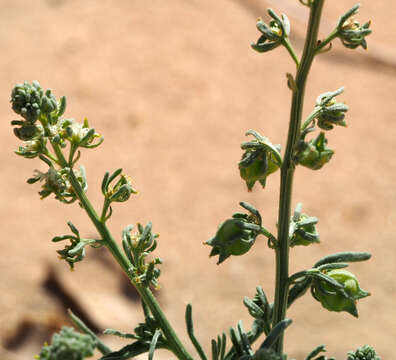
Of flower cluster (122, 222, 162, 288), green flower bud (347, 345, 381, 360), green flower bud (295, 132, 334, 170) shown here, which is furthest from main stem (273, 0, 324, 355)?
flower cluster (122, 222, 162, 288)

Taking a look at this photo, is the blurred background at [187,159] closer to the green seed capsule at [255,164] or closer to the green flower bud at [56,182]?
the green flower bud at [56,182]

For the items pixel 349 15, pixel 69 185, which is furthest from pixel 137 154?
pixel 349 15

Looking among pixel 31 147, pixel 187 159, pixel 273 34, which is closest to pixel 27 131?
pixel 31 147

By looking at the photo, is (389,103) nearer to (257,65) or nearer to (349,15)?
(257,65)

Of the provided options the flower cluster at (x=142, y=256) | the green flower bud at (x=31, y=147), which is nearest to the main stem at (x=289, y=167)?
the flower cluster at (x=142, y=256)

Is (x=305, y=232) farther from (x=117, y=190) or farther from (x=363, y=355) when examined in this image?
(x=117, y=190)

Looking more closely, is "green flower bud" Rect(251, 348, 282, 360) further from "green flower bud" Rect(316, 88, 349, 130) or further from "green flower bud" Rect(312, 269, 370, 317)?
"green flower bud" Rect(316, 88, 349, 130)
